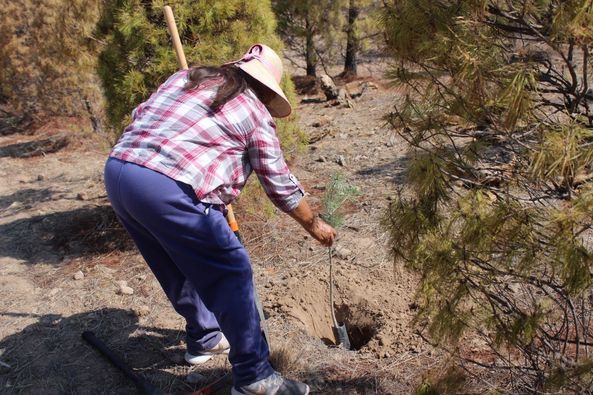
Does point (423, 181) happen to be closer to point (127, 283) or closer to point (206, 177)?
point (206, 177)

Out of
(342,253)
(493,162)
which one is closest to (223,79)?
(493,162)

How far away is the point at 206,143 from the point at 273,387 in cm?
114

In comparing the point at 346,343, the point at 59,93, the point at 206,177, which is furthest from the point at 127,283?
the point at 59,93

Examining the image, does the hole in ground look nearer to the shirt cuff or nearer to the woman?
the woman

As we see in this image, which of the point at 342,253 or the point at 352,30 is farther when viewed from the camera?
the point at 352,30

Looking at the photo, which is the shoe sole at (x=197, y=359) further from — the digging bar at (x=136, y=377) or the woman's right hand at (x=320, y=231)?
the woman's right hand at (x=320, y=231)

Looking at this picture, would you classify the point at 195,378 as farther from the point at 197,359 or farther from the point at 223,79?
the point at 223,79

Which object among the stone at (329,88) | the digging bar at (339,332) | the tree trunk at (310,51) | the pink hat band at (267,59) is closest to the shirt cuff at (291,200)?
the pink hat band at (267,59)

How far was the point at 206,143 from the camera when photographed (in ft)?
7.47

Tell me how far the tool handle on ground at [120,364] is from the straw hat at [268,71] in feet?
4.79

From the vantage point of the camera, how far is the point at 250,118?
91.0 inches

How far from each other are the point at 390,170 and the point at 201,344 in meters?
2.97

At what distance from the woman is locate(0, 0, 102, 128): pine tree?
12.9 feet

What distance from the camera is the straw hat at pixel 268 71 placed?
93.7 inches
